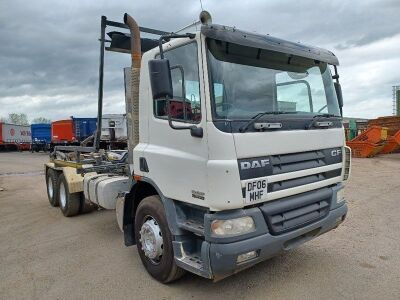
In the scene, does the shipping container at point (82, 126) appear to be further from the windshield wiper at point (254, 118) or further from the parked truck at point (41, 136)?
the windshield wiper at point (254, 118)

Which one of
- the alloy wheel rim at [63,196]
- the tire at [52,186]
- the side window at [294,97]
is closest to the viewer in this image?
the side window at [294,97]

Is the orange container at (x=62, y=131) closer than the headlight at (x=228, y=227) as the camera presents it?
No

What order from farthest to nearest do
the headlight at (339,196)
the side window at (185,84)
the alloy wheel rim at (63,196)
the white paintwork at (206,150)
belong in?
the alloy wheel rim at (63,196) → the headlight at (339,196) → the side window at (185,84) → the white paintwork at (206,150)

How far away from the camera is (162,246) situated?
14.0ft

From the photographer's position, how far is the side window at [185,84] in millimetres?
3699

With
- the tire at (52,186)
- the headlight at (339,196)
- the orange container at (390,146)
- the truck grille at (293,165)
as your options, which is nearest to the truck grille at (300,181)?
the truck grille at (293,165)

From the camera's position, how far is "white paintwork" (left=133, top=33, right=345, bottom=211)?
3.44m

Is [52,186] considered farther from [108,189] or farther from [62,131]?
[62,131]

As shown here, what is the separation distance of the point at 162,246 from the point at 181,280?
20.9 inches

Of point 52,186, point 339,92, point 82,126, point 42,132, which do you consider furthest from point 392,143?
point 42,132

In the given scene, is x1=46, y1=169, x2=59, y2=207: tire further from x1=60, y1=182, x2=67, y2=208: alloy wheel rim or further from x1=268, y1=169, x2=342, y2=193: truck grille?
x1=268, y1=169, x2=342, y2=193: truck grille

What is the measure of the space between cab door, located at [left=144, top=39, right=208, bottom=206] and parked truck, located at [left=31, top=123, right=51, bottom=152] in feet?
105

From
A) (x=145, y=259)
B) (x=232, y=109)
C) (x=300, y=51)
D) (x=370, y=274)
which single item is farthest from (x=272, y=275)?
(x=300, y=51)

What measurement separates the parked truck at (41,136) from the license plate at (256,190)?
3295 cm
